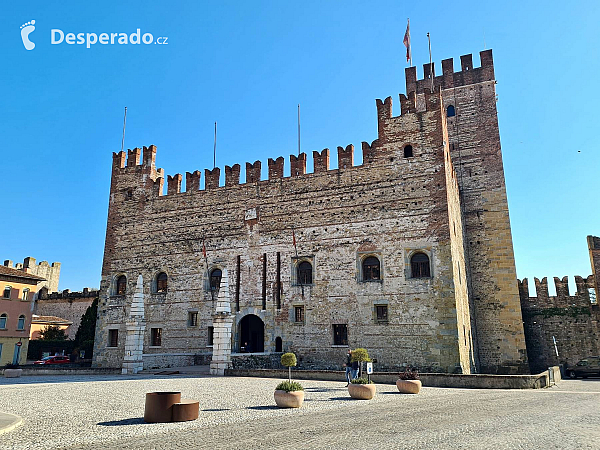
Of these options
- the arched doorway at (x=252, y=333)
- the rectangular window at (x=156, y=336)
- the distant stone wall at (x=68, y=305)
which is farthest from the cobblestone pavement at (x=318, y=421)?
the distant stone wall at (x=68, y=305)

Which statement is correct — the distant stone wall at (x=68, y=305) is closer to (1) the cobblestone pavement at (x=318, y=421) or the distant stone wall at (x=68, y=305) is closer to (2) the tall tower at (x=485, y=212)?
(1) the cobblestone pavement at (x=318, y=421)

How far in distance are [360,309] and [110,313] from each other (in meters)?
14.1

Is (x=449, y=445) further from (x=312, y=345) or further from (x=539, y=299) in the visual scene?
(x=539, y=299)

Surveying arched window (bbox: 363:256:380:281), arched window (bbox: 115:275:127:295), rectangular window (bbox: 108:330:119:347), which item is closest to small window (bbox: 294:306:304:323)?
arched window (bbox: 363:256:380:281)

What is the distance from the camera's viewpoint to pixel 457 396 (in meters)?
12.5

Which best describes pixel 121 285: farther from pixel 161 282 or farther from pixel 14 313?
pixel 14 313

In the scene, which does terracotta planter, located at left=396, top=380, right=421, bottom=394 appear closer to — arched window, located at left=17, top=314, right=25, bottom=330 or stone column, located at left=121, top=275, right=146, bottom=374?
stone column, located at left=121, top=275, right=146, bottom=374

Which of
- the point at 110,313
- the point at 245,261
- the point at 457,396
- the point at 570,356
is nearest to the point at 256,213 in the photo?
the point at 245,261

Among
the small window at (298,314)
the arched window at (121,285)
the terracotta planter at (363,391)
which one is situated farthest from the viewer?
the arched window at (121,285)

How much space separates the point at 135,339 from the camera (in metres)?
21.4

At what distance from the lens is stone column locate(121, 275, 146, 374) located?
2111 centimetres

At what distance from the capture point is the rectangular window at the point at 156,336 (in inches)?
958

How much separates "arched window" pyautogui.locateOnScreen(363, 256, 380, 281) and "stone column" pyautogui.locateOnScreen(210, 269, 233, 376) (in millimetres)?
6280

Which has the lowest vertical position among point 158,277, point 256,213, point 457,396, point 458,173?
point 457,396
